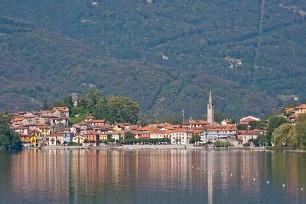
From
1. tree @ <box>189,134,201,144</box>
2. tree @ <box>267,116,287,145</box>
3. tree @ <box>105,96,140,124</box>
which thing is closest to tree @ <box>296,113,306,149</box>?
tree @ <box>267,116,287,145</box>

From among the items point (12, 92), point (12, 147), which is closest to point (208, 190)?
point (12, 147)

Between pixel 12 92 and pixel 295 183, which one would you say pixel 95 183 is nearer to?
pixel 295 183

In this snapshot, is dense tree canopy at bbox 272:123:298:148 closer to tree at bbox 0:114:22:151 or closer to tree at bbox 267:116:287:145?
tree at bbox 267:116:287:145

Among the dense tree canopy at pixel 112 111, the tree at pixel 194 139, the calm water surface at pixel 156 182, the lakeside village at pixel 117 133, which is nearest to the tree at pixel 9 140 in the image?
the lakeside village at pixel 117 133

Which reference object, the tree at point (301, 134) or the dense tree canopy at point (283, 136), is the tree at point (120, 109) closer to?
the dense tree canopy at point (283, 136)

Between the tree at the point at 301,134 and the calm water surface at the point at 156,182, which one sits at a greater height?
the tree at the point at 301,134

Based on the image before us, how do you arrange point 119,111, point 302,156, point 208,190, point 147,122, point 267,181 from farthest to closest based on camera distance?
point 147,122 → point 119,111 → point 302,156 → point 267,181 → point 208,190
